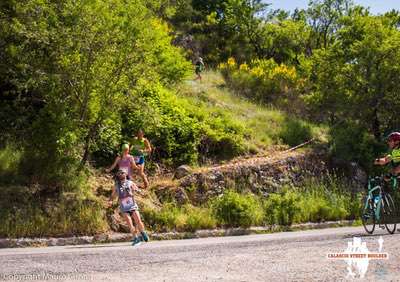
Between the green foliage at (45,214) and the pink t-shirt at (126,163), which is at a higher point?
the pink t-shirt at (126,163)

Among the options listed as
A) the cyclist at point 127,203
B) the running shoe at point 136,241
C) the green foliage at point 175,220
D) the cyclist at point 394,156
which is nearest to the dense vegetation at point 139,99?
the green foliage at point 175,220

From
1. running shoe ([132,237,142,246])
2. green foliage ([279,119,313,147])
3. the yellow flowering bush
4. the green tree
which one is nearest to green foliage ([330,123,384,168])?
the green tree

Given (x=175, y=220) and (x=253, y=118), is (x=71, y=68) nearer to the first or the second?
(x=175, y=220)

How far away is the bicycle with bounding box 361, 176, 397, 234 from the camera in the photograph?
12367 mm

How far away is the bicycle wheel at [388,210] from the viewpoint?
40.6 ft

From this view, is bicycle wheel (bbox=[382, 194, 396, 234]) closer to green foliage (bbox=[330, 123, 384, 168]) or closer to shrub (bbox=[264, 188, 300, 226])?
shrub (bbox=[264, 188, 300, 226])

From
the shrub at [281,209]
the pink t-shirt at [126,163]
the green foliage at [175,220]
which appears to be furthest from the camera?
the shrub at [281,209]

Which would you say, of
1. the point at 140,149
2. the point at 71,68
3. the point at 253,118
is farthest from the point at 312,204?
the point at 71,68

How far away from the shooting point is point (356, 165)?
21.4m

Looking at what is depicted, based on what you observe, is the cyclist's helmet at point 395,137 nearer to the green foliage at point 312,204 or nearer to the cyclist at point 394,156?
the cyclist at point 394,156

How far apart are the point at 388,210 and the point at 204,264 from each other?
5.91 meters

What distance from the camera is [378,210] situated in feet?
40.6

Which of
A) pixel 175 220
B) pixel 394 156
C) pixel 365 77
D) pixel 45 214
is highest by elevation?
pixel 365 77

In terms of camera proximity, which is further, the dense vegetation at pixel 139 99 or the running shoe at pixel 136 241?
the dense vegetation at pixel 139 99
